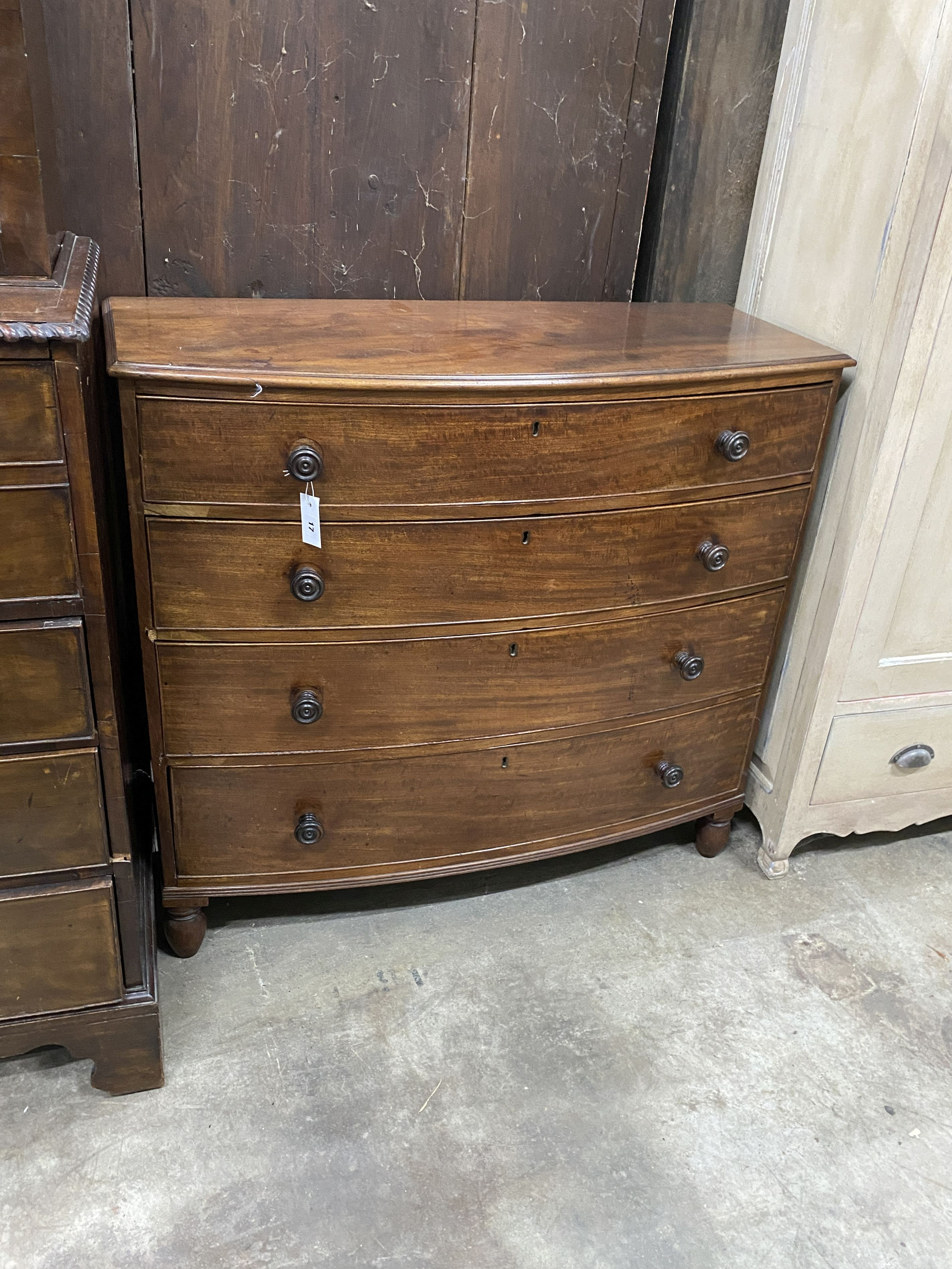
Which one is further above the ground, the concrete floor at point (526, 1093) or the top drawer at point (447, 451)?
the top drawer at point (447, 451)

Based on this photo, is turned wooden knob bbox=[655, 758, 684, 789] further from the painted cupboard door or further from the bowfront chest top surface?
the painted cupboard door

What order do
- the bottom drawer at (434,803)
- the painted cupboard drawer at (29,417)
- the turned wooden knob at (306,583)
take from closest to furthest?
the painted cupboard drawer at (29,417), the turned wooden knob at (306,583), the bottom drawer at (434,803)

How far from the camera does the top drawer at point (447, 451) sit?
1377 millimetres

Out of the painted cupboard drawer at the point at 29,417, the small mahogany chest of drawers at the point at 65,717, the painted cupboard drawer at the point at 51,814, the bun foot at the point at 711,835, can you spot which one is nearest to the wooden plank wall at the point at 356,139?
Result: the small mahogany chest of drawers at the point at 65,717

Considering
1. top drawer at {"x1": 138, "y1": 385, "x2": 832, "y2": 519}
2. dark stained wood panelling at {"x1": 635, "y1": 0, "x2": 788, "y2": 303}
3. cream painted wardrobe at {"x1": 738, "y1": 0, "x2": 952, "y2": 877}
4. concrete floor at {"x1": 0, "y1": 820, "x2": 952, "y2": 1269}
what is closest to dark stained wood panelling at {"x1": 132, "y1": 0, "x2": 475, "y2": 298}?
dark stained wood panelling at {"x1": 635, "y1": 0, "x2": 788, "y2": 303}

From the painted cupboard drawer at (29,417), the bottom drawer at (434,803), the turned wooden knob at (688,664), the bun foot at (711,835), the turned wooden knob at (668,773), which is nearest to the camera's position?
the painted cupboard drawer at (29,417)

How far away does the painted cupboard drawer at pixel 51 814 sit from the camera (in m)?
1.32

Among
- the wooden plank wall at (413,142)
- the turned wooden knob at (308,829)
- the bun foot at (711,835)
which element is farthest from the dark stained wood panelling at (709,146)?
the turned wooden knob at (308,829)

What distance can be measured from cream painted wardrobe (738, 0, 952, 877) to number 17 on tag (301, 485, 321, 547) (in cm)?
95

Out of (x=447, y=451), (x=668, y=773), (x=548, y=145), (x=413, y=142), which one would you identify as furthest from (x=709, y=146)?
(x=668, y=773)

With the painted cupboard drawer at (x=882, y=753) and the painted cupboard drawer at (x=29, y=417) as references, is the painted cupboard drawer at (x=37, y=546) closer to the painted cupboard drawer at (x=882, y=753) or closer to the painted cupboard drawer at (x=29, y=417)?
the painted cupboard drawer at (x=29, y=417)

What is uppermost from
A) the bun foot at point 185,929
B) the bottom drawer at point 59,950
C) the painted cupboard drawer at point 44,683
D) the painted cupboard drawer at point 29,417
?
the painted cupboard drawer at point 29,417

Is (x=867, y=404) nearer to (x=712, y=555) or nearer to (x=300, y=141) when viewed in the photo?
(x=712, y=555)

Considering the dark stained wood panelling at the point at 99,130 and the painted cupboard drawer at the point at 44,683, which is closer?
the painted cupboard drawer at the point at 44,683
